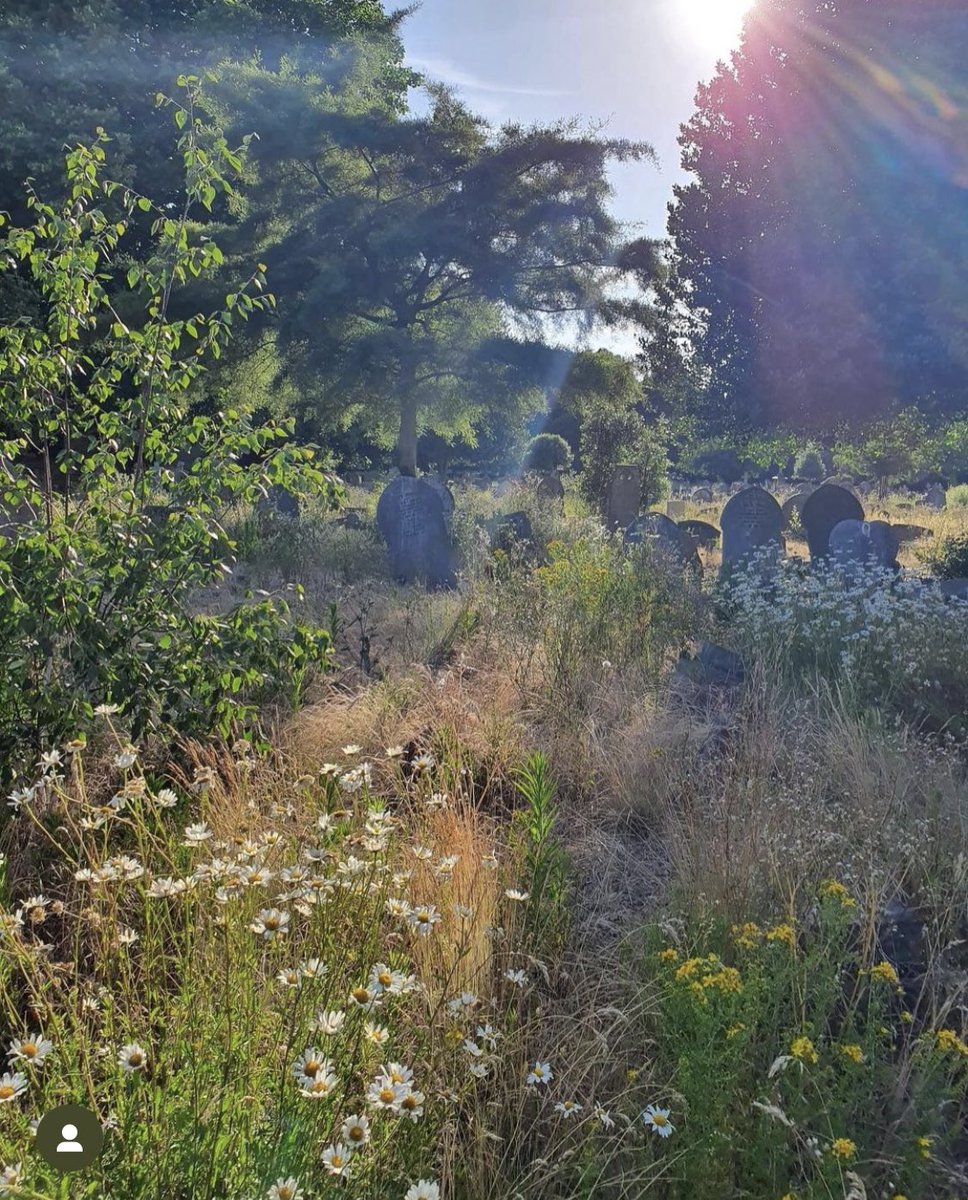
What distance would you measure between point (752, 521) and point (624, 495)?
6049 millimetres

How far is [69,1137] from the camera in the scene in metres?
1.43

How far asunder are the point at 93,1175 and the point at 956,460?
3533 cm

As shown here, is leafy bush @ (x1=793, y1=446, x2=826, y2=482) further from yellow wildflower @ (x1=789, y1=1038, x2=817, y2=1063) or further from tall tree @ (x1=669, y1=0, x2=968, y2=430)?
yellow wildflower @ (x1=789, y1=1038, x2=817, y2=1063)

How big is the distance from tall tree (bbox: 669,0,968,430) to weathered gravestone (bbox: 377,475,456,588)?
6574 mm

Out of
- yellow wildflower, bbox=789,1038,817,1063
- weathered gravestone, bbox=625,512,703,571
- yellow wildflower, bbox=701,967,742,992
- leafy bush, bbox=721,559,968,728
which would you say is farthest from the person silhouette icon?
weathered gravestone, bbox=625,512,703,571

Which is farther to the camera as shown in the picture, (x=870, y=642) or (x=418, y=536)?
(x=418, y=536)

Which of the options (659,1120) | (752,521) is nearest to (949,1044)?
(659,1120)

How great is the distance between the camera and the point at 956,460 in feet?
103

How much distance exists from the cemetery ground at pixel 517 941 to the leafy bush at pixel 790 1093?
0.01 m

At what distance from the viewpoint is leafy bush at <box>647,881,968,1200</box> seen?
166cm

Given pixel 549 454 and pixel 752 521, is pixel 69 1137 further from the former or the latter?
pixel 549 454

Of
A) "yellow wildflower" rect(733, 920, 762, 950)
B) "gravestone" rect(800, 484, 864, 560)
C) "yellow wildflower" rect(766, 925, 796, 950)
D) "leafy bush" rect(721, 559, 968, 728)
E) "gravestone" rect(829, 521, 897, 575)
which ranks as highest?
"yellow wildflower" rect(766, 925, 796, 950)

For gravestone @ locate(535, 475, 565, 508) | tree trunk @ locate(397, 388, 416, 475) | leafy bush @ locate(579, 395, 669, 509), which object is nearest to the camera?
gravestone @ locate(535, 475, 565, 508)

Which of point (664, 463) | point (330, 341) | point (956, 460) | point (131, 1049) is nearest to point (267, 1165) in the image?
point (131, 1049)
